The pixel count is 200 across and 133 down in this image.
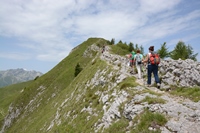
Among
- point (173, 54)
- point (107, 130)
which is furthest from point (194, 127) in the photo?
point (173, 54)

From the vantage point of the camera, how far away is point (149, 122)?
10734 millimetres

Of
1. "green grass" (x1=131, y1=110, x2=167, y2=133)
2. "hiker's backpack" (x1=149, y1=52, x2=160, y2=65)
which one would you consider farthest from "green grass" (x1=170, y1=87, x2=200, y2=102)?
"green grass" (x1=131, y1=110, x2=167, y2=133)

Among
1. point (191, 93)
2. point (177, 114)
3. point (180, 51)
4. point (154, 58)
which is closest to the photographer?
point (177, 114)

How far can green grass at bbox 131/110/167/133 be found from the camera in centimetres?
1033

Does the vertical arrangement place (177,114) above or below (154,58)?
→ below

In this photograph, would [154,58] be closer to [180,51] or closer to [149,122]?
[149,122]

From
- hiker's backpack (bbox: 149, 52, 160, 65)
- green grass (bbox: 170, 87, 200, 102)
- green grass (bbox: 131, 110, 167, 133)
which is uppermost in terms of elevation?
hiker's backpack (bbox: 149, 52, 160, 65)

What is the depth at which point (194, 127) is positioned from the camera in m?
9.55

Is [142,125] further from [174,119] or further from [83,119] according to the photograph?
[83,119]

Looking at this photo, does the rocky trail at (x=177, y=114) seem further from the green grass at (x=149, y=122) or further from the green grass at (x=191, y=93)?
the green grass at (x=191, y=93)

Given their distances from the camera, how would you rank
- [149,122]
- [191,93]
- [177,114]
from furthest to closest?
[191,93] → [177,114] → [149,122]

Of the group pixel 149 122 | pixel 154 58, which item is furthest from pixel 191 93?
pixel 149 122

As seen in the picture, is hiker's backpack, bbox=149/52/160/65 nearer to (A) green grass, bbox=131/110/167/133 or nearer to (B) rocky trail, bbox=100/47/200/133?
(B) rocky trail, bbox=100/47/200/133

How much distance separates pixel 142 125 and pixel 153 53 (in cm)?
835
